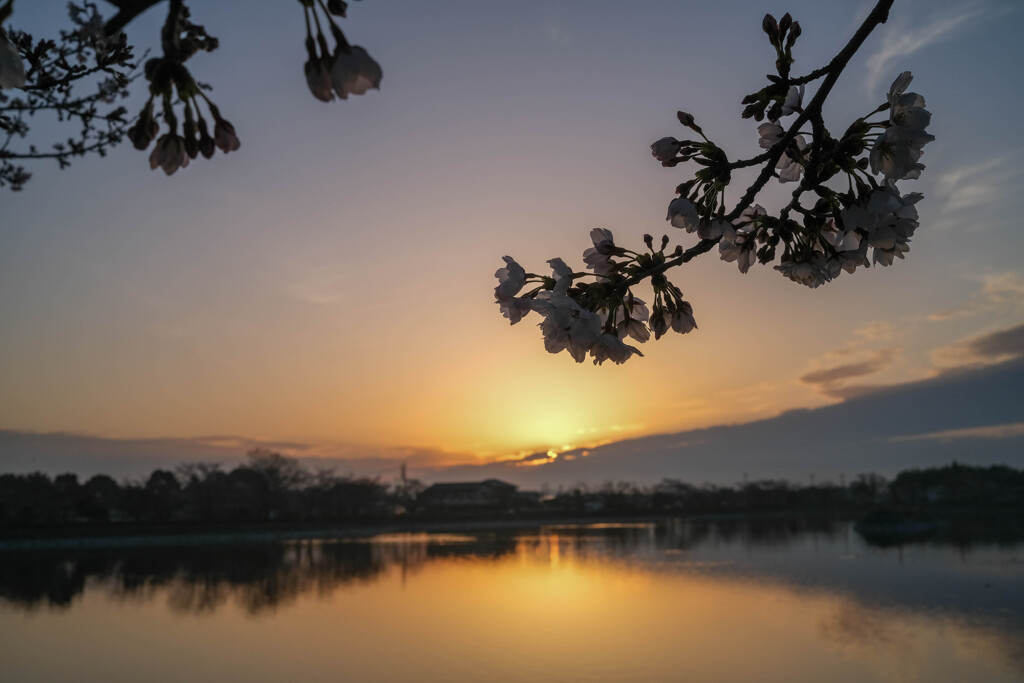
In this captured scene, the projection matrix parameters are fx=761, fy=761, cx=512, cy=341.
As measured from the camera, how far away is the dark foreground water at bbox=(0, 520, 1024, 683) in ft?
49.1

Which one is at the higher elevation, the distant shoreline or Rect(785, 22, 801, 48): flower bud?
Rect(785, 22, 801, 48): flower bud

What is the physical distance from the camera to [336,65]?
0.84 metres

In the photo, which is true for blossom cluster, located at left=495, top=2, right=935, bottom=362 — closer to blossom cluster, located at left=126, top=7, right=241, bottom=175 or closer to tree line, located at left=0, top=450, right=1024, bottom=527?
blossom cluster, located at left=126, top=7, right=241, bottom=175

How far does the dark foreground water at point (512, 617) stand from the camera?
590 inches

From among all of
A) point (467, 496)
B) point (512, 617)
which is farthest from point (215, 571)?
point (467, 496)

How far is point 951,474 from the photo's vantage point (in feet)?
341

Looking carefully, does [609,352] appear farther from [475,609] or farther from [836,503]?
[836,503]

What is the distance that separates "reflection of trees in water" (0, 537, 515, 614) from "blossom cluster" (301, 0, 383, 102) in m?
23.0

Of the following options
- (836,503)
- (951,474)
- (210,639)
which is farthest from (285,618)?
(951,474)

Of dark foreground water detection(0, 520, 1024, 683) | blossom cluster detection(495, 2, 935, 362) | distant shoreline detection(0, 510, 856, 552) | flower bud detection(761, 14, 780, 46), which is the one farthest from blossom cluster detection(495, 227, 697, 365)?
distant shoreline detection(0, 510, 856, 552)

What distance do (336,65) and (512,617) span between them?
20747 mm

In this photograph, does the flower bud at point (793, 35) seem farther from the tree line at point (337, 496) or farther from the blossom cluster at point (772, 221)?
the tree line at point (337, 496)

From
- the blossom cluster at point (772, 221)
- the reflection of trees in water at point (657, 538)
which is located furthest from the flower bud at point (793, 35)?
the reflection of trees in water at point (657, 538)

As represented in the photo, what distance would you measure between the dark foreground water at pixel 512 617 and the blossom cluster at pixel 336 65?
14.8 meters
